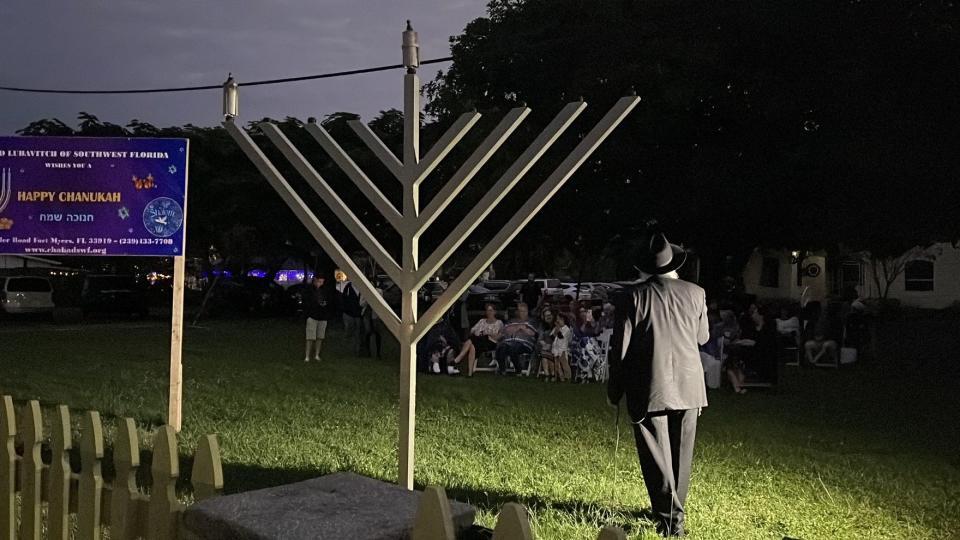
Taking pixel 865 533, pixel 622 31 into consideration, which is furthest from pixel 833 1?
pixel 865 533

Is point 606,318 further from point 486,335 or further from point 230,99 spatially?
point 230,99

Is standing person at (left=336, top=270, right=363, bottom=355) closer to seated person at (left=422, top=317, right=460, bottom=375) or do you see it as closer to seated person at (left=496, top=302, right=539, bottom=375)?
seated person at (left=422, top=317, right=460, bottom=375)

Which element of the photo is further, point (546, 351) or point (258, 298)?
point (258, 298)

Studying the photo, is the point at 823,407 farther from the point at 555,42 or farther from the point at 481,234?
the point at 481,234

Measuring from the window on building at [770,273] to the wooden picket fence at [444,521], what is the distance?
5197cm

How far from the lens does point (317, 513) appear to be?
2.36m

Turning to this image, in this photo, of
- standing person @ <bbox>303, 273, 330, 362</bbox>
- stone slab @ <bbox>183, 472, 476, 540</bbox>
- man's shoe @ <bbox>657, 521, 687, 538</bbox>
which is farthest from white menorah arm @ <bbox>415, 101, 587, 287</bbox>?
standing person @ <bbox>303, 273, 330, 362</bbox>

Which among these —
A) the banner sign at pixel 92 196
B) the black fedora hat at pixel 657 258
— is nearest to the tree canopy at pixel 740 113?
the banner sign at pixel 92 196

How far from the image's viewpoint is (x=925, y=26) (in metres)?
15.5

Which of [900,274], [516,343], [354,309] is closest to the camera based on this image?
[516,343]

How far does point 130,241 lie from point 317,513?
6.31 metres

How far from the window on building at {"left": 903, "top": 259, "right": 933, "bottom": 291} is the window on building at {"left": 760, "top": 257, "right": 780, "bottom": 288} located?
30.6 feet

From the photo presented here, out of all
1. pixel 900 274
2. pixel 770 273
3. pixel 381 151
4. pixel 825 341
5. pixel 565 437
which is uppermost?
pixel 381 151

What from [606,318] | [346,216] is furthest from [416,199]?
[606,318]
